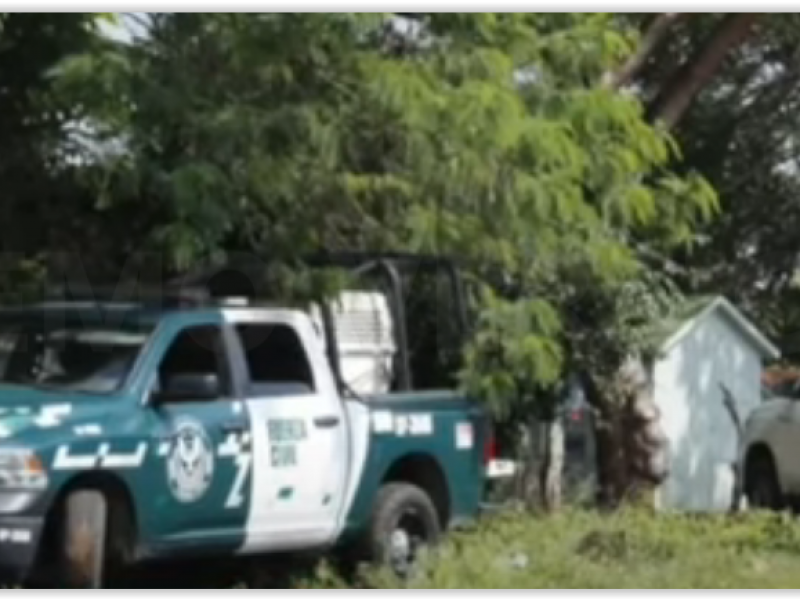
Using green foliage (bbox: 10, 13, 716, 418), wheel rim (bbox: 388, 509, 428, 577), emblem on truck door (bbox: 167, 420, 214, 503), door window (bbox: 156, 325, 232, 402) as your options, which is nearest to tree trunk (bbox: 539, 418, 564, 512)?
green foliage (bbox: 10, 13, 716, 418)

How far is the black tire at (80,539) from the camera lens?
31.7ft

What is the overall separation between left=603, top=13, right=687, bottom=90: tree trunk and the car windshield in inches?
294

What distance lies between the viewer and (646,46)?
17391 mm

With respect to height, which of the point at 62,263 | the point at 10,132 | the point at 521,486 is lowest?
the point at 521,486

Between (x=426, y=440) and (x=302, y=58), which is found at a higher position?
(x=302, y=58)

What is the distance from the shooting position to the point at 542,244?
12.1 meters

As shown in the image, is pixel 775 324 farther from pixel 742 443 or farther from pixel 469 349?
pixel 469 349

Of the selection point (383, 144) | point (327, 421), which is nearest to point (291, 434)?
point (327, 421)

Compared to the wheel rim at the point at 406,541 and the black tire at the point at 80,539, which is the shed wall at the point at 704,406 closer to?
the wheel rim at the point at 406,541

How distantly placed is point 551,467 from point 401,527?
6292 mm

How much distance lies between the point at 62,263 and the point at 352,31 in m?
3.08

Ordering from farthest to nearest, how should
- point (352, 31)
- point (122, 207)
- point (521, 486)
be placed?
1. point (521, 486)
2. point (122, 207)
3. point (352, 31)

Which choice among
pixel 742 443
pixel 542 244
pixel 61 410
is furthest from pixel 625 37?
pixel 742 443

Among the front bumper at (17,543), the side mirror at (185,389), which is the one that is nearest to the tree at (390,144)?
the side mirror at (185,389)
